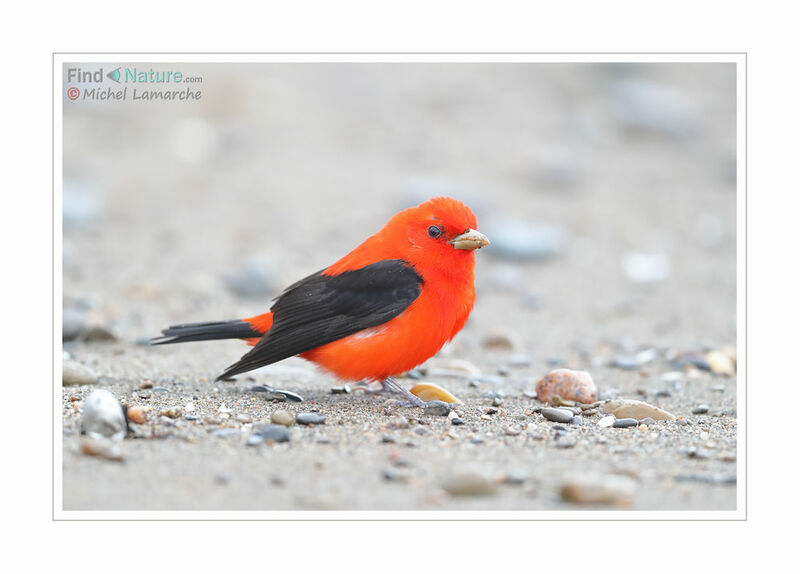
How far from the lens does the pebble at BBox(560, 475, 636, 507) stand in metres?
3.43

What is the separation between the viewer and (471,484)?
347 cm

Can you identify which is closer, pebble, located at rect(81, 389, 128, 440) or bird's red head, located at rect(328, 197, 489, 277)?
pebble, located at rect(81, 389, 128, 440)

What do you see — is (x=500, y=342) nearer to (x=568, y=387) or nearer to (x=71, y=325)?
(x=568, y=387)

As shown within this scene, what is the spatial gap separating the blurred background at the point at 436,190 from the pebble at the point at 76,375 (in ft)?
3.49

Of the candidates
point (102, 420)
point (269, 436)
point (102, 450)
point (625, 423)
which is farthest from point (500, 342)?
point (102, 450)

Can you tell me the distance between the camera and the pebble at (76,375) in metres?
4.96

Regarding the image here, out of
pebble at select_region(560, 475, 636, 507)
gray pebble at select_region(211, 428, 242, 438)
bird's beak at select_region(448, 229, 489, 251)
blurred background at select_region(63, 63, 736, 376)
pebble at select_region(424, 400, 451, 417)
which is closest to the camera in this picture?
pebble at select_region(560, 475, 636, 507)

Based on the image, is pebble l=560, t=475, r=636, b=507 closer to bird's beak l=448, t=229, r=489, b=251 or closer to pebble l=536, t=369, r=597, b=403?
pebble l=536, t=369, r=597, b=403

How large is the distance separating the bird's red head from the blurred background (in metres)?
1.75

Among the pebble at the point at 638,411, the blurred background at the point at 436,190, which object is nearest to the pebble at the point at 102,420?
the blurred background at the point at 436,190

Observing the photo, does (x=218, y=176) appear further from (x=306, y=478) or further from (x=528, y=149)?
(x=306, y=478)

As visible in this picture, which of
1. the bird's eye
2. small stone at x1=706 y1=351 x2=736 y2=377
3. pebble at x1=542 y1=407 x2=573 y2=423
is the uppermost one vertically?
the bird's eye

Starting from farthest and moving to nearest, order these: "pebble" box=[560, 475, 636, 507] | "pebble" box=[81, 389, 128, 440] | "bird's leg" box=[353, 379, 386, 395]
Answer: "bird's leg" box=[353, 379, 386, 395], "pebble" box=[81, 389, 128, 440], "pebble" box=[560, 475, 636, 507]

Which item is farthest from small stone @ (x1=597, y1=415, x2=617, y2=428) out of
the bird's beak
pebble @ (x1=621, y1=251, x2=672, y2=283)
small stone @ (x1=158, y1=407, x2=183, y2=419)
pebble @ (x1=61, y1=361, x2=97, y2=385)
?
pebble @ (x1=621, y1=251, x2=672, y2=283)
